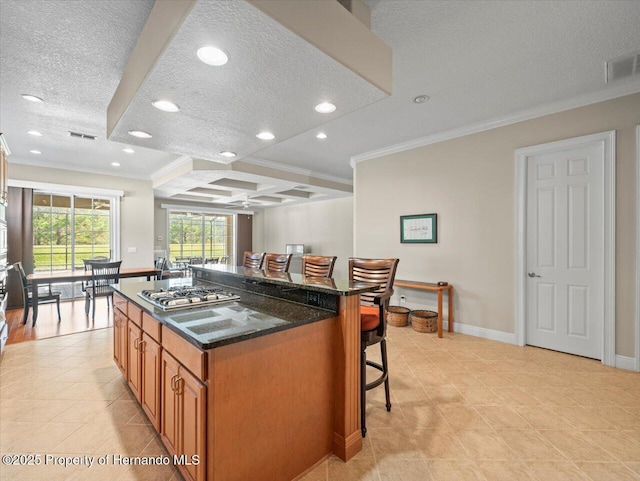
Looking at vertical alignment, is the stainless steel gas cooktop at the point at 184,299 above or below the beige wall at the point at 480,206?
below

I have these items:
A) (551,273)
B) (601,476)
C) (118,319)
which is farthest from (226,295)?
(551,273)

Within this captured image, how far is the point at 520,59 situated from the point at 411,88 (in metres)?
0.90

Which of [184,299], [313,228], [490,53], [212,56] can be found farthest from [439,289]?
[313,228]

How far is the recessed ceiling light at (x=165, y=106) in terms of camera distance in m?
2.08

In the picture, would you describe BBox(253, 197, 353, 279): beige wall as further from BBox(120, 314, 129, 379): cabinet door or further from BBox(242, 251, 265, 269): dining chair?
BBox(120, 314, 129, 379): cabinet door

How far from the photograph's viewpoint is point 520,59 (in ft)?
7.91

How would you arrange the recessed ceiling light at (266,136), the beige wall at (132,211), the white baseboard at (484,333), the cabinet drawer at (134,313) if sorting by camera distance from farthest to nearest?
the beige wall at (132,211)
the white baseboard at (484,333)
the recessed ceiling light at (266,136)
the cabinet drawer at (134,313)

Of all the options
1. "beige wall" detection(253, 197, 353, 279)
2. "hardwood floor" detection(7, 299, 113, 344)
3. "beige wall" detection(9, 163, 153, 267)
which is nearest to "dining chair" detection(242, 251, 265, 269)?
"hardwood floor" detection(7, 299, 113, 344)

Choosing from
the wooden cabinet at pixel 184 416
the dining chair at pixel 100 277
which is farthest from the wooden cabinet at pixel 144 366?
the dining chair at pixel 100 277

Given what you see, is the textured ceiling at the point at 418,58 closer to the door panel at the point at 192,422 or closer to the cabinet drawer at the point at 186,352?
the cabinet drawer at the point at 186,352

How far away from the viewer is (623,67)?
98.2 inches

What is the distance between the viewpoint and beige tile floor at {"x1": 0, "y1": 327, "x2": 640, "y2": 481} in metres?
1.64

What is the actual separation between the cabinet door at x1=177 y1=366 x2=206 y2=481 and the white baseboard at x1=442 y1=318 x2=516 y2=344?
11.8 feet

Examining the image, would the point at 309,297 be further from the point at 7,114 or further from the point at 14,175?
the point at 14,175
